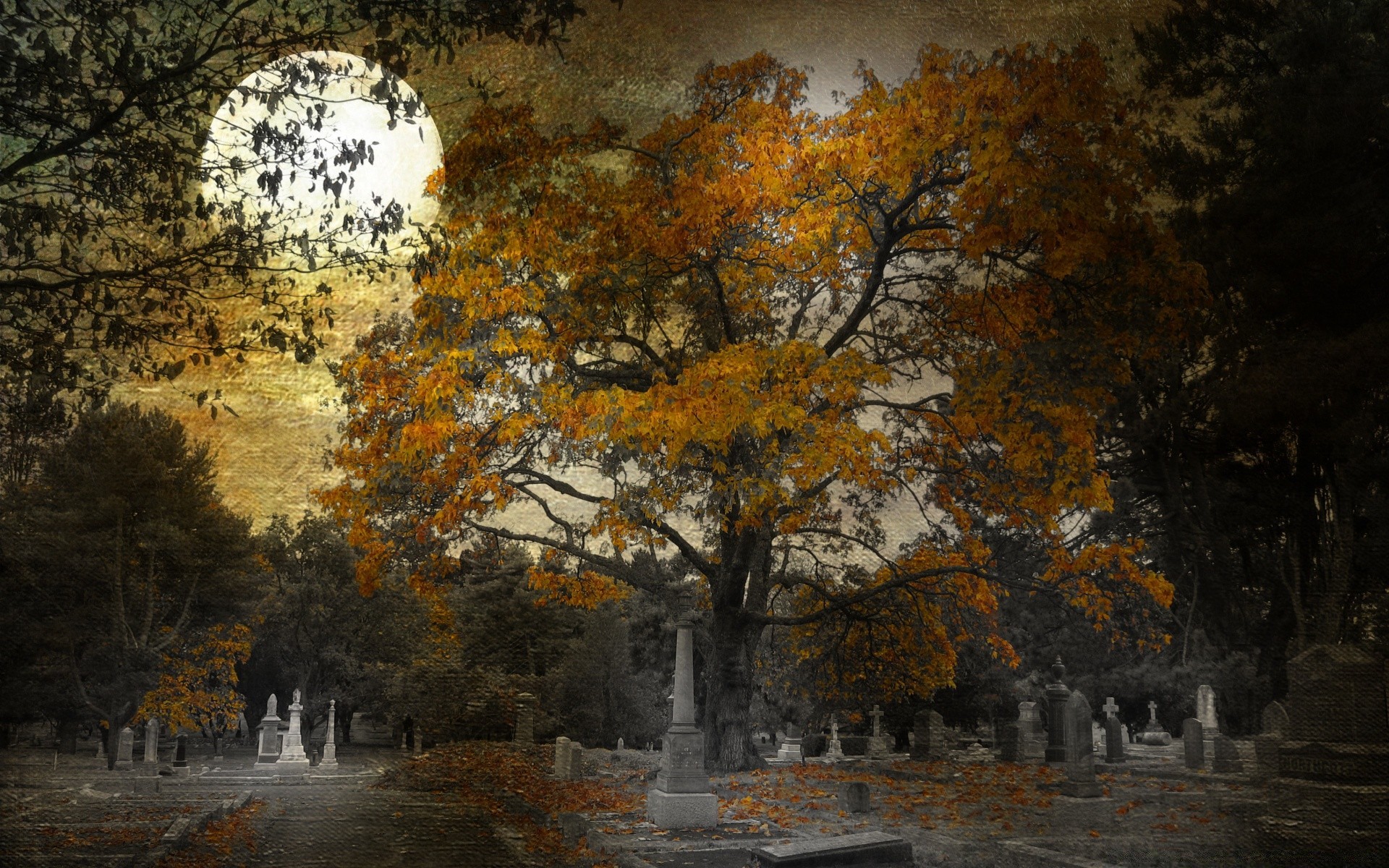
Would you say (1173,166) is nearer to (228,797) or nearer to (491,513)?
(491,513)

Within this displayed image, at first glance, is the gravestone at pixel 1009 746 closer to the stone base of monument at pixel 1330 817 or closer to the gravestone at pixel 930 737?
the gravestone at pixel 930 737

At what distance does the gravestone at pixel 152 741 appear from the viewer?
456 centimetres

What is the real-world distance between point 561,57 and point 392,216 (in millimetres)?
1297

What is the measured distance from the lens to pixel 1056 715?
750 centimetres

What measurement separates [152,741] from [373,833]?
112 cm

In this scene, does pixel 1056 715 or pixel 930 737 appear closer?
pixel 930 737

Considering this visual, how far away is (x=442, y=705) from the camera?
4.86m

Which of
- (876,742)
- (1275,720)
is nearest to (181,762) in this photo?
(876,742)

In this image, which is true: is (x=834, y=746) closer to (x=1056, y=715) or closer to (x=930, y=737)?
(x=930, y=737)

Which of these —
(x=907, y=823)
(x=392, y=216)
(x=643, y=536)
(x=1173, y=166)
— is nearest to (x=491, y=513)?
(x=643, y=536)

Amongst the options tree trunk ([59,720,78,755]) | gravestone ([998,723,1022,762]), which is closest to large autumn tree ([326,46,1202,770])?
gravestone ([998,723,1022,762])

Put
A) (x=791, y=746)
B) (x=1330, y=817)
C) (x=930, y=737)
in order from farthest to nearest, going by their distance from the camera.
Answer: (x=930, y=737)
(x=791, y=746)
(x=1330, y=817)

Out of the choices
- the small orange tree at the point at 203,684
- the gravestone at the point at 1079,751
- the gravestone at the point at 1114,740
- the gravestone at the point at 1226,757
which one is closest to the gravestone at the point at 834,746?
the gravestone at the point at 1079,751

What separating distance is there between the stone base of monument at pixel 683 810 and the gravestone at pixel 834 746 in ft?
3.95
